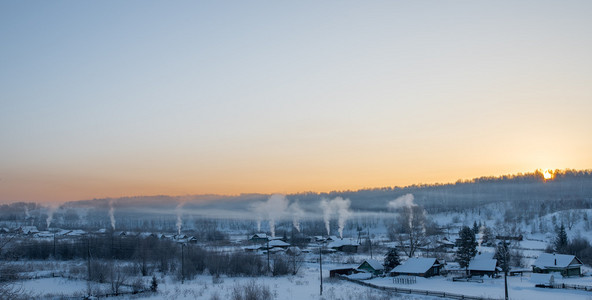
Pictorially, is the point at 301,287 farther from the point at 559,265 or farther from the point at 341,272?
the point at 559,265

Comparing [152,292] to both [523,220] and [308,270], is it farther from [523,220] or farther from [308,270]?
[523,220]

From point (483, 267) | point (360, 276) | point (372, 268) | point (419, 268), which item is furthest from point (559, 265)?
point (360, 276)

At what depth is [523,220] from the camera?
394 ft

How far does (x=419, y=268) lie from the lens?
45031mm

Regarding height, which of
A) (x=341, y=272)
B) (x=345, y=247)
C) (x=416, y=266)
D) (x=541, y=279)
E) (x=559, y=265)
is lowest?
(x=345, y=247)

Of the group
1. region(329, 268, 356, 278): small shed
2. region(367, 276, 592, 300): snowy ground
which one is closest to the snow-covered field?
region(367, 276, 592, 300): snowy ground

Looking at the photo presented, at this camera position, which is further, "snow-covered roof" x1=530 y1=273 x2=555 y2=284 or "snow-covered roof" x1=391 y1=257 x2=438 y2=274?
"snow-covered roof" x1=391 y1=257 x2=438 y2=274

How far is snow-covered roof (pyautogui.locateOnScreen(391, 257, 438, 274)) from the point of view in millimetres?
44688

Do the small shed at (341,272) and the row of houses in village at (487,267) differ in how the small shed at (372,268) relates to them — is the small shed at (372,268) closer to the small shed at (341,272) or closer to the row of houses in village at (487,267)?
the row of houses in village at (487,267)

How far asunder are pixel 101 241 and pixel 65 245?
5.16m

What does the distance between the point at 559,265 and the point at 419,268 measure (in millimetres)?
13378

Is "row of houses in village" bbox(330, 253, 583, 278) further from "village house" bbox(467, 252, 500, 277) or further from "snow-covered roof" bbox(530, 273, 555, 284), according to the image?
"snow-covered roof" bbox(530, 273, 555, 284)

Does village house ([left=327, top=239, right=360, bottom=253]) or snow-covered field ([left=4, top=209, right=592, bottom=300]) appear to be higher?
snow-covered field ([left=4, top=209, right=592, bottom=300])

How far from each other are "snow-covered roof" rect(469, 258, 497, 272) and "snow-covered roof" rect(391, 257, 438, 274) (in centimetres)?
357
